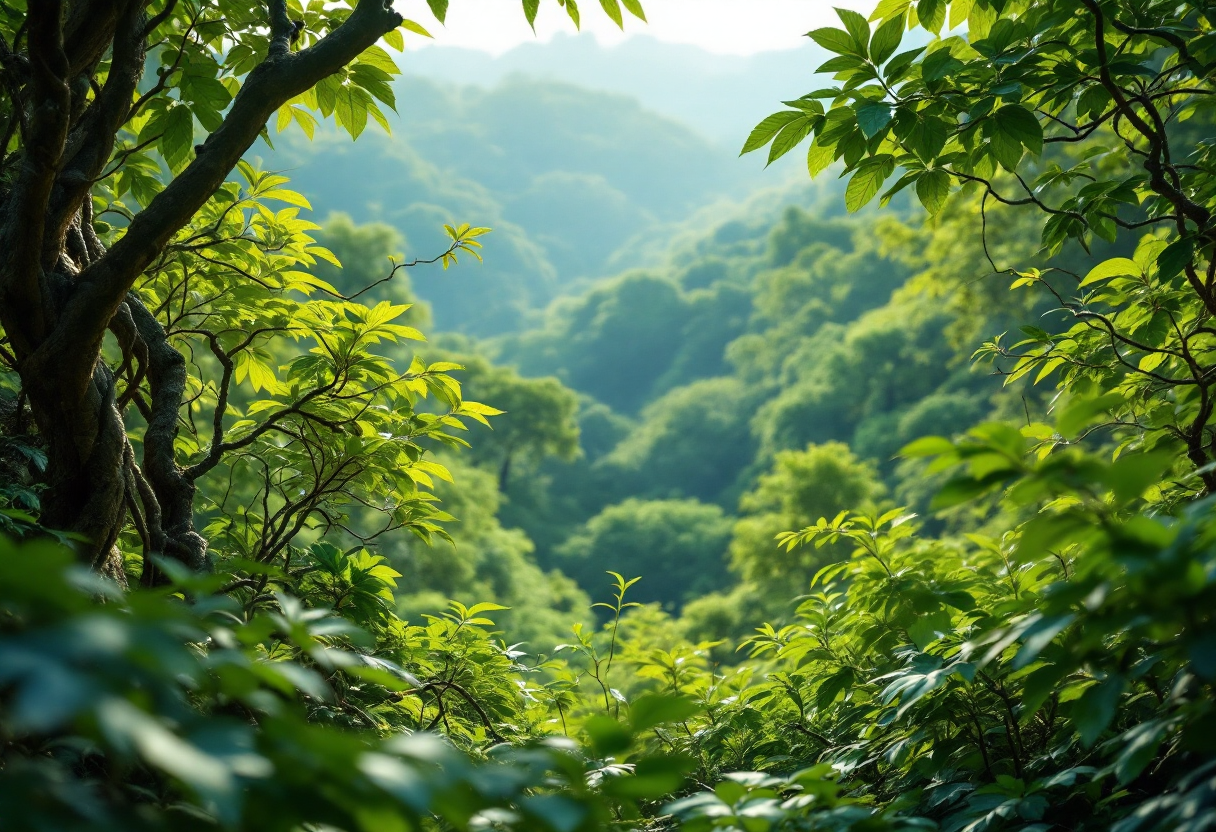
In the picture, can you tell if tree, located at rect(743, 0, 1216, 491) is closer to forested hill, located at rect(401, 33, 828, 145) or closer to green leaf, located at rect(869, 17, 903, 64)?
green leaf, located at rect(869, 17, 903, 64)

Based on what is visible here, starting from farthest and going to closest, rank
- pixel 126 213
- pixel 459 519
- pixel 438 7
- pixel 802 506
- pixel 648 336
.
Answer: pixel 648 336 < pixel 802 506 < pixel 459 519 < pixel 126 213 < pixel 438 7

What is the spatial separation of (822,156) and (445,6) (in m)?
0.89

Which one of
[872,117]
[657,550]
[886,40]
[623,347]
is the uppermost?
[623,347]

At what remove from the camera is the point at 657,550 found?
128 feet

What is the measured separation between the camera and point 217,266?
7.96 ft

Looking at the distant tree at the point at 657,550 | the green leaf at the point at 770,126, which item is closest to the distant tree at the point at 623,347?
the distant tree at the point at 657,550

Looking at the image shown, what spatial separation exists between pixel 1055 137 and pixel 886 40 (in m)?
0.39

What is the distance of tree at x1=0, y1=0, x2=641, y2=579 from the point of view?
1438 mm

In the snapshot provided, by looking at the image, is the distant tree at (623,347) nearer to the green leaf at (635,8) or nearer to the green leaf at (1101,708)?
the green leaf at (635,8)

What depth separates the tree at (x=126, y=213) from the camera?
144 centimetres

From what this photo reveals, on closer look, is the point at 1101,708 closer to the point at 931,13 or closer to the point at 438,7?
the point at 931,13

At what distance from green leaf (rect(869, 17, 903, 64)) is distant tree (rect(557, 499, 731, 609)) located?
35.1 m

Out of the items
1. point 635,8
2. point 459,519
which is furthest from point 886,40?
point 459,519

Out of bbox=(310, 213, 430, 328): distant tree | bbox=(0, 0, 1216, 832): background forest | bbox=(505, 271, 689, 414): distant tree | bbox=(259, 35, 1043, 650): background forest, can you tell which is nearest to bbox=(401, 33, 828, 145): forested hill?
bbox=(259, 35, 1043, 650): background forest
